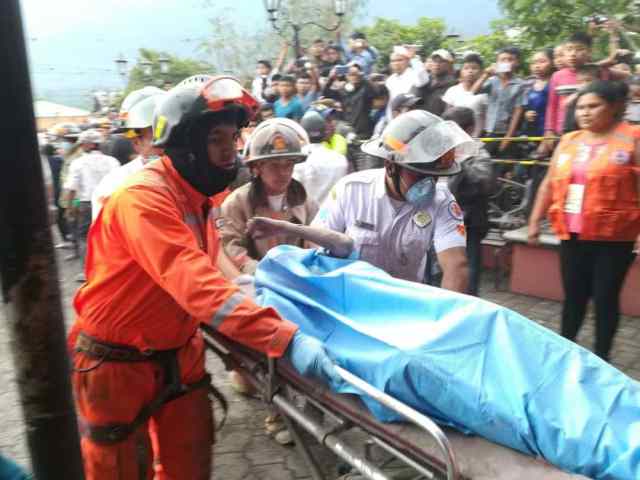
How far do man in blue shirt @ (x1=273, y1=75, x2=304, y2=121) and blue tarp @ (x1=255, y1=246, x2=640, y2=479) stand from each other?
5750 millimetres

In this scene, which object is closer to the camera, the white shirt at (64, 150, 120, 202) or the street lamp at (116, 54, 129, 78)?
the white shirt at (64, 150, 120, 202)

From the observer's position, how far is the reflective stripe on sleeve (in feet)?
5.93

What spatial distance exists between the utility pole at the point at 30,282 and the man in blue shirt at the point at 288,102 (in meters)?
6.96

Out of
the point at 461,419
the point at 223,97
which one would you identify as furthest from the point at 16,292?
the point at 461,419

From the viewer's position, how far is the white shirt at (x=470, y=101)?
6594mm

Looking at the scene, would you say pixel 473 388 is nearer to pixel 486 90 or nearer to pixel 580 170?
pixel 580 170

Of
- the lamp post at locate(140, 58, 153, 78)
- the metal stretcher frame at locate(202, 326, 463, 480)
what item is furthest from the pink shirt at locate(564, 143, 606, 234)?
the lamp post at locate(140, 58, 153, 78)

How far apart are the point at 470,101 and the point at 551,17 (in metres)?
8.17

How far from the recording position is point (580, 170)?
353 centimetres

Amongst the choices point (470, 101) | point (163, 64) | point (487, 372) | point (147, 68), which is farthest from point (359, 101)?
point (147, 68)

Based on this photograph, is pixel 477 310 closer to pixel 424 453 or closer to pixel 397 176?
pixel 424 453

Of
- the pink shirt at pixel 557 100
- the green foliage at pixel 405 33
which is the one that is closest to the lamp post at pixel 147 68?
the green foliage at pixel 405 33

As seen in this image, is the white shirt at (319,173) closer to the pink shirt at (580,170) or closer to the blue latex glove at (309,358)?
the pink shirt at (580,170)

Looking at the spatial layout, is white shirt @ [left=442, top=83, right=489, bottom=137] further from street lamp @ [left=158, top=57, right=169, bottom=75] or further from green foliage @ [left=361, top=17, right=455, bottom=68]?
green foliage @ [left=361, top=17, right=455, bottom=68]
